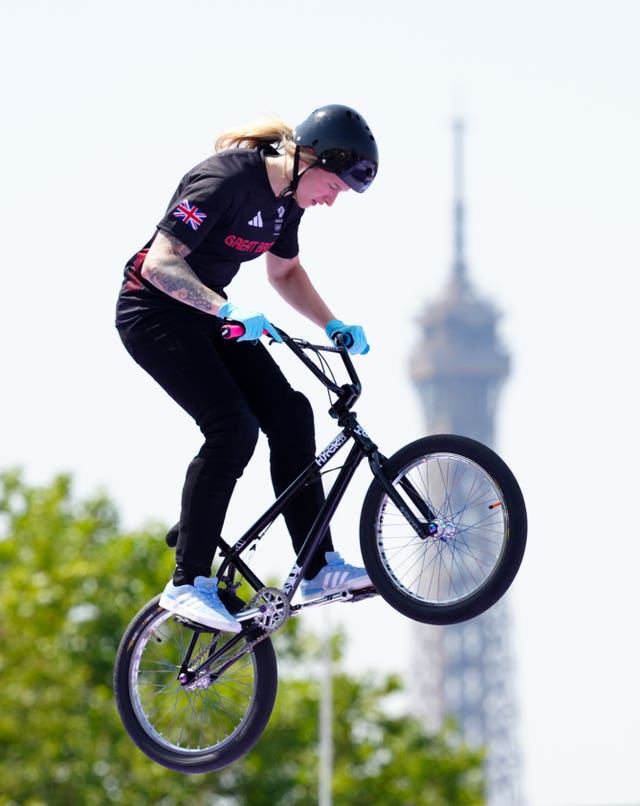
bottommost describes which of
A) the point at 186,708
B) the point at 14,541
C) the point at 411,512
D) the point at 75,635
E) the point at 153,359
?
the point at 186,708

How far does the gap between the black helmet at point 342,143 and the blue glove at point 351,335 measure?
857mm

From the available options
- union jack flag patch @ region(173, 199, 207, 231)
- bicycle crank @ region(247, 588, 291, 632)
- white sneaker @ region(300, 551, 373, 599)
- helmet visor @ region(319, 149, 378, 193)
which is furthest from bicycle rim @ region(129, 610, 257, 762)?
helmet visor @ region(319, 149, 378, 193)

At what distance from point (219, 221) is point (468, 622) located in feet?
358

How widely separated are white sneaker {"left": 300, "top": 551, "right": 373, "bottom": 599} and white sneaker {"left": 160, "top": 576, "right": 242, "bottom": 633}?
493 mm

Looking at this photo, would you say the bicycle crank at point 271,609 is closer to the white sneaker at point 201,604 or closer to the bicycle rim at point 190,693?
the white sneaker at point 201,604

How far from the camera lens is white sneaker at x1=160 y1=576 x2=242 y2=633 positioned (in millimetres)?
8180

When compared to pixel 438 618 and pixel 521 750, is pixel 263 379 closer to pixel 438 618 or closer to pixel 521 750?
pixel 438 618

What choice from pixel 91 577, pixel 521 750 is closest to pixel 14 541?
pixel 91 577

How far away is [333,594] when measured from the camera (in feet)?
27.4

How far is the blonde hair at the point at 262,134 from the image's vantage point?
8.42 m

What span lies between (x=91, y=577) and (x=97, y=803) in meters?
7.69

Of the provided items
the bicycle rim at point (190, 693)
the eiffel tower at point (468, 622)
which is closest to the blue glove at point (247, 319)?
the bicycle rim at point (190, 693)

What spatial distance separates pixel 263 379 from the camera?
28.3ft

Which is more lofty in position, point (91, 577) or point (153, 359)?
point (91, 577)
